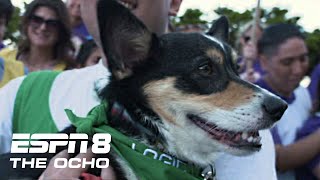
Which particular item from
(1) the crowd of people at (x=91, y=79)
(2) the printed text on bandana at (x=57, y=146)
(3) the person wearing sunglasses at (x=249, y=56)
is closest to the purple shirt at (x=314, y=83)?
(1) the crowd of people at (x=91, y=79)

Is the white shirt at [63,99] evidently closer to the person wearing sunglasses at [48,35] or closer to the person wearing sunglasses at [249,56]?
the person wearing sunglasses at [48,35]

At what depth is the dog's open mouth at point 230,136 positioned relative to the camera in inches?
80.9

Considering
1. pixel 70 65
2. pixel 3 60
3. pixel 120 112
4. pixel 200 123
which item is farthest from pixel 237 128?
pixel 70 65

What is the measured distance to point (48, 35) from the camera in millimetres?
4074

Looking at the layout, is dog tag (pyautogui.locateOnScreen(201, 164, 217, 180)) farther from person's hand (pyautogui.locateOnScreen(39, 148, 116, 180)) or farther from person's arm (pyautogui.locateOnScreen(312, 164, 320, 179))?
person's arm (pyautogui.locateOnScreen(312, 164, 320, 179))

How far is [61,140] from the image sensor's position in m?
2.13

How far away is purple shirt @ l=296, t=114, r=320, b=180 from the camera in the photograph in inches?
139

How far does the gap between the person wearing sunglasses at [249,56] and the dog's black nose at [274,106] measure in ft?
7.82

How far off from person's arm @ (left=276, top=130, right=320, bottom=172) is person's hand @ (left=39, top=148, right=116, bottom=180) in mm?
1680

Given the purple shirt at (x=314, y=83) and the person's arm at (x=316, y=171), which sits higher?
the purple shirt at (x=314, y=83)

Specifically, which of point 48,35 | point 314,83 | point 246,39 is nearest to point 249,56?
point 246,39

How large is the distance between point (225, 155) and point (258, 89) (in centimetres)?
26

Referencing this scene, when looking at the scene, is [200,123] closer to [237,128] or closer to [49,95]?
[237,128]

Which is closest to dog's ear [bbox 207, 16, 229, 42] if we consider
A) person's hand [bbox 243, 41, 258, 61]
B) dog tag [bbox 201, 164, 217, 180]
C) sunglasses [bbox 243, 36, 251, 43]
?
dog tag [bbox 201, 164, 217, 180]
